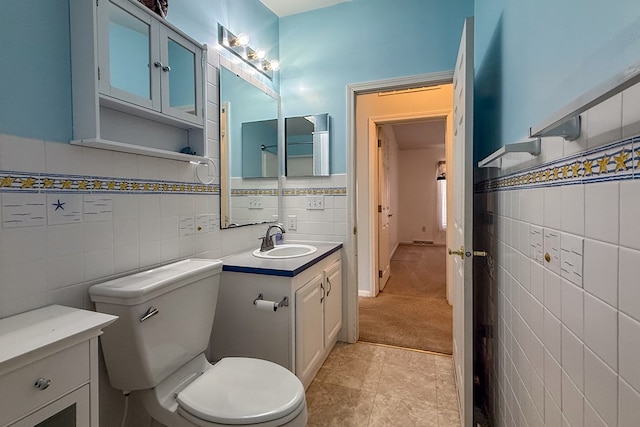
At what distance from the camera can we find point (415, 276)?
4.52 m

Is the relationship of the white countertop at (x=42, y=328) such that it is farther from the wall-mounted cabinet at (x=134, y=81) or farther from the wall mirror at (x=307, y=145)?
the wall mirror at (x=307, y=145)

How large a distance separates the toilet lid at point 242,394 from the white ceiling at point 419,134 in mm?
4202

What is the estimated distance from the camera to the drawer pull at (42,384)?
789 mm

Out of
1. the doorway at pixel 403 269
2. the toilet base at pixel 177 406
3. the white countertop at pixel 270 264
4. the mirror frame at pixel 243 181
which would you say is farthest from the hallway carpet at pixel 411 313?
the toilet base at pixel 177 406

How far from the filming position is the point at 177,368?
4.36 feet

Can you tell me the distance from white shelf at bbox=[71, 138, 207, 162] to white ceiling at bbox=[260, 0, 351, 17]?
1.55m

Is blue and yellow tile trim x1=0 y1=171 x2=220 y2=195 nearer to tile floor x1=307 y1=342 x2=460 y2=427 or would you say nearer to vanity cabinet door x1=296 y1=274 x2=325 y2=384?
vanity cabinet door x1=296 y1=274 x2=325 y2=384

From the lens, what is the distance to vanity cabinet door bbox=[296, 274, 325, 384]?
5.66 ft

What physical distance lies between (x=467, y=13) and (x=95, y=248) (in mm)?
2569

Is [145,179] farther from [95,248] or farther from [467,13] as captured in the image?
[467,13]

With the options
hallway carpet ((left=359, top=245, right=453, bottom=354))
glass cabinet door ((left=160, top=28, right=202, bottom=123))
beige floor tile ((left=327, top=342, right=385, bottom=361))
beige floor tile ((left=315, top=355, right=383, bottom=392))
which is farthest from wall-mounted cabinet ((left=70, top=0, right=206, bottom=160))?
hallway carpet ((left=359, top=245, right=453, bottom=354))

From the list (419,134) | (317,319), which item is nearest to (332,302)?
(317,319)

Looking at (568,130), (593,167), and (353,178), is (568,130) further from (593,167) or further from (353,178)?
(353,178)

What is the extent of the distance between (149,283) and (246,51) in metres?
1.69
